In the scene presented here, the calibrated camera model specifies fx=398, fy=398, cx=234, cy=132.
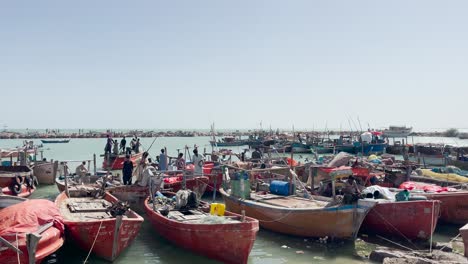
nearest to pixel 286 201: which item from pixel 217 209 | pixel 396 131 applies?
pixel 217 209

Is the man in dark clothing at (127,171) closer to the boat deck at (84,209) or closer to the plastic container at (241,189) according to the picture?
the boat deck at (84,209)

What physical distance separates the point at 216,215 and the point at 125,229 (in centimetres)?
273

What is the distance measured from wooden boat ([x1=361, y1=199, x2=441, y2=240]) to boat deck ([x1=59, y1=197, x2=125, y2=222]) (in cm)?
860

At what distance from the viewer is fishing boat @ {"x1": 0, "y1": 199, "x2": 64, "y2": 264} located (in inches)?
325

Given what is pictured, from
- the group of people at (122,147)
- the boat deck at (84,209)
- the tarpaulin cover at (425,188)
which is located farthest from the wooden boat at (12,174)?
the tarpaulin cover at (425,188)

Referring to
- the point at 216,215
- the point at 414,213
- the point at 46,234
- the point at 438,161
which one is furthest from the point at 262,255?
the point at 438,161

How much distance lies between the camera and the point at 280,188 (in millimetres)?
15945

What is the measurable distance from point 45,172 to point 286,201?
17.5 meters

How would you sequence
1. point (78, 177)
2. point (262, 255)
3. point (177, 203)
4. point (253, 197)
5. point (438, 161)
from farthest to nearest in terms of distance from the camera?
1. point (438, 161)
2. point (78, 177)
3. point (253, 197)
4. point (177, 203)
5. point (262, 255)

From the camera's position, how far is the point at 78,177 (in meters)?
20.5

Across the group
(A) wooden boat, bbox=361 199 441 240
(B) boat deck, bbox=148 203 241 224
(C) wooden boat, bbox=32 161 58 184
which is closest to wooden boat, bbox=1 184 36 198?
(C) wooden boat, bbox=32 161 58 184

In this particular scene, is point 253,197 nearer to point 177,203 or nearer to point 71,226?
point 177,203

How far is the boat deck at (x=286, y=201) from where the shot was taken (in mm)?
13845

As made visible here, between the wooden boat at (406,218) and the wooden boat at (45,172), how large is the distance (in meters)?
20.1
